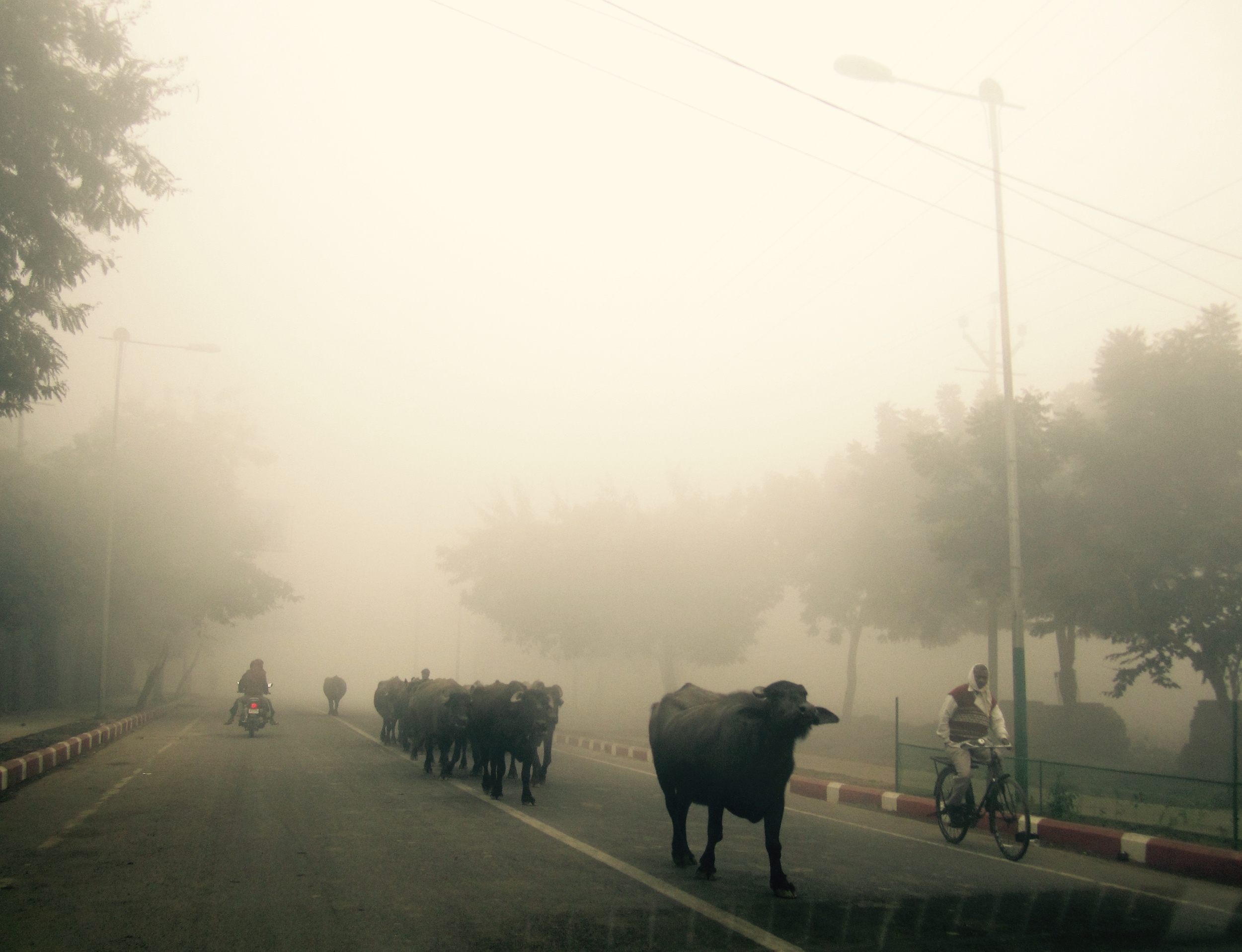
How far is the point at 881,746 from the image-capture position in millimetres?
25219

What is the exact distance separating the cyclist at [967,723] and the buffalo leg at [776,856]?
12.4ft

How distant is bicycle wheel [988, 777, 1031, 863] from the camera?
9.73m

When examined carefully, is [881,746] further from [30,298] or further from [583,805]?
[30,298]

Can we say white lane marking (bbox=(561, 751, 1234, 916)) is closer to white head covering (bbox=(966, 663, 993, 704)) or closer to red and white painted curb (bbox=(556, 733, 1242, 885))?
red and white painted curb (bbox=(556, 733, 1242, 885))

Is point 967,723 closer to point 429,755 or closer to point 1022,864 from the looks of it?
point 1022,864

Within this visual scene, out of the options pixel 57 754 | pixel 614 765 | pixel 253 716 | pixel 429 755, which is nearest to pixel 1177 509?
pixel 614 765

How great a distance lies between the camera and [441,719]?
52.0ft

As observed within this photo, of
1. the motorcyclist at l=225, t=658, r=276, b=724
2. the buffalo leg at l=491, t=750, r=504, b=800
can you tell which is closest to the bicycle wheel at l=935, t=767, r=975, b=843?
the buffalo leg at l=491, t=750, r=504, b=800

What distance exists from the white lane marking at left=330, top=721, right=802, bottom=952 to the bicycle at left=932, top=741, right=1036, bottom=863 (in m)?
4.36

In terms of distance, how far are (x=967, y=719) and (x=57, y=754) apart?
15.6 meters

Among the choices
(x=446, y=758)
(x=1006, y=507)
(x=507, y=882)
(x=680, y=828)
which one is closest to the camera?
(x=507, y=882)

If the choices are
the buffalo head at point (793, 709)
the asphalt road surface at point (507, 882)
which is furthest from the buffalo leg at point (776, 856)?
the buffalo head at point (793, 709)

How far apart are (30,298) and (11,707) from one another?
26.8 m

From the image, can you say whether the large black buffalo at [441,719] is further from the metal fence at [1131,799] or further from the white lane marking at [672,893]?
the metal fence at [1131,799]
